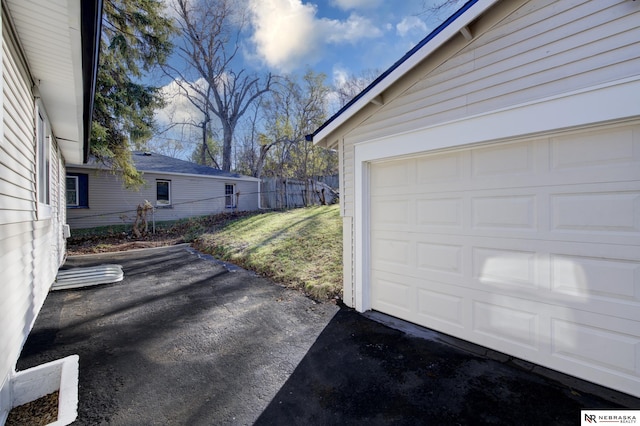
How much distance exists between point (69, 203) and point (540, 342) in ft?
52.4

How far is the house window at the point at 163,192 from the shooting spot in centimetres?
1510

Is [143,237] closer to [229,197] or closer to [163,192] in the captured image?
[163,192]

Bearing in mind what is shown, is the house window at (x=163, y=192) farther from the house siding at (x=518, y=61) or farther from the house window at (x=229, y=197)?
the house siding at (x=518, y=61)

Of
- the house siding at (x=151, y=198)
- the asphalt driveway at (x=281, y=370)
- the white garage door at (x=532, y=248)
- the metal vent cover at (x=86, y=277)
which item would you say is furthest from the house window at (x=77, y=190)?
the white garage door at (x=532, y=248)

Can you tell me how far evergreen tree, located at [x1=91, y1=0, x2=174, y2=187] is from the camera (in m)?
8.96

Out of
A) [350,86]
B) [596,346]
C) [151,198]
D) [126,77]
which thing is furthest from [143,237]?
[350,86]

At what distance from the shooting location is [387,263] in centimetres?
428

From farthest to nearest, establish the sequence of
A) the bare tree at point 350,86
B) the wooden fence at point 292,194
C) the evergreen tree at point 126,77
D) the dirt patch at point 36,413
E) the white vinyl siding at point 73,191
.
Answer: the bare tree at point 350,86
the wooden fence at point 292,194
the white vinyl siding at point 73,191
the evergreen tree at point 126,77
the dirt patch at point 36,413

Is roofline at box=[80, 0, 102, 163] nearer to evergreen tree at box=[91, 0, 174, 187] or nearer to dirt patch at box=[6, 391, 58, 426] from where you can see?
dirt patch at box=[6, 391, 58, 426]

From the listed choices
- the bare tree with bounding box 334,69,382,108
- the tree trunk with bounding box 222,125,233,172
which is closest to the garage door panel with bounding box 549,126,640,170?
the bare tree with bounding box 334,69,382,108

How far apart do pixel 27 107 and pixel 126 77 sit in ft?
26.2

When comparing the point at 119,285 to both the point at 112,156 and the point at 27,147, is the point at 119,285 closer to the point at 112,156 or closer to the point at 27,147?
the point at 27,147

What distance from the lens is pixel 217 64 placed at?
23.2 meters

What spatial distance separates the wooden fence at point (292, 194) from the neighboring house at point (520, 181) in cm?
1377
